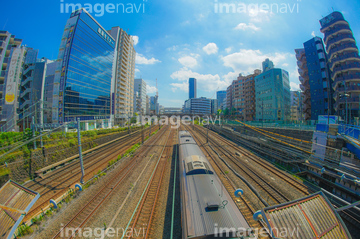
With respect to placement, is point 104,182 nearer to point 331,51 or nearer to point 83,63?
point 83,63

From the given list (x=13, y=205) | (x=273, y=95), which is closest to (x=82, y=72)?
(x=13, y=205)

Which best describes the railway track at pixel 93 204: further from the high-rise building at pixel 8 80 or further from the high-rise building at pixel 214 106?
the high-rise building at pixel 214 106

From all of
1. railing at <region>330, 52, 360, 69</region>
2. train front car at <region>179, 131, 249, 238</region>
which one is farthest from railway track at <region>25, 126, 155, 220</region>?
railing at <region>330, 52, 360, 69</region>

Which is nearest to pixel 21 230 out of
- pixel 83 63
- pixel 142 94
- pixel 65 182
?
pixel 65 182

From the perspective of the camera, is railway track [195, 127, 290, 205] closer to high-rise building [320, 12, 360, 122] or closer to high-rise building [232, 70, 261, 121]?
high-rise building [320, 12, 360, 122]

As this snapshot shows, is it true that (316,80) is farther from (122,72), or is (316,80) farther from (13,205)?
(122,72)

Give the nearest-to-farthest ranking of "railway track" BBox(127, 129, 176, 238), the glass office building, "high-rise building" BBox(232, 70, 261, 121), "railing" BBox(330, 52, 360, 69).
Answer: "railway track" BBox(127, 129, 176, 238)
"railing" BBox(330, 52, 360, 69)
the glass office building
"high-rise building" BBox(232, 70, 261, 121)
